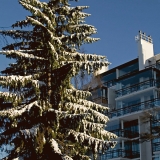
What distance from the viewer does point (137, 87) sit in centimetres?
4603

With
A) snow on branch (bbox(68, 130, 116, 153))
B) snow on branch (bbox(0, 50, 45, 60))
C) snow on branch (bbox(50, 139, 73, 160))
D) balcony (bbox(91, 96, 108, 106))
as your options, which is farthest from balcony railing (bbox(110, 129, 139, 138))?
snow on branch (bbox(50, 139, 73, 160))

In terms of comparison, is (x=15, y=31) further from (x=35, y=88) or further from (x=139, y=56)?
(x=139, y=56)

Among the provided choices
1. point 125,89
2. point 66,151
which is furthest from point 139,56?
point 66,151

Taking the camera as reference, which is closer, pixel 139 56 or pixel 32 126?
pixel 32 126

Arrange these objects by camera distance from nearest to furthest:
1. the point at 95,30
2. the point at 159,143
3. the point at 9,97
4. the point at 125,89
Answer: the point at 9,97
the point at 95,30
the point at 159,143
the point at 125,89

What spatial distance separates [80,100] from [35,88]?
261 centimetres

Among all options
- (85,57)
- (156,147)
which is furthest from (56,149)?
(156,147)

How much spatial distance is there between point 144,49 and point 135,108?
8.98 metres

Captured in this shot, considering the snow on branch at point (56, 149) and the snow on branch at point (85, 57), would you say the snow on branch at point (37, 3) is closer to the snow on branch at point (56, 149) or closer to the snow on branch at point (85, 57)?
the snow on branch at point (85, 57)

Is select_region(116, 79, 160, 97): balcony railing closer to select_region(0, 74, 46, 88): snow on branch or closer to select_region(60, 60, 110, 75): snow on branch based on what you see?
select_region(60, 60, 110, 75): snow on branch

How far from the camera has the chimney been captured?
49719 millimetres

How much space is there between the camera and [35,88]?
14.8 metres

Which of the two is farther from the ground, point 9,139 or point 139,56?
point 139,56

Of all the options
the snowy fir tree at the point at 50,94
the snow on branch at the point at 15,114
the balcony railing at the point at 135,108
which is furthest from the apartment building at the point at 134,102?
the snow on branch at the point at 15,114
